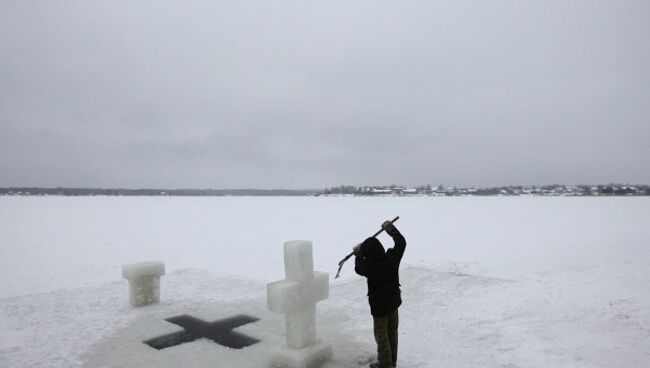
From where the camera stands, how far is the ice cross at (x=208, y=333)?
6559 millimetres

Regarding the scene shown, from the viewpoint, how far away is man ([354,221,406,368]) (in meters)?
5.07

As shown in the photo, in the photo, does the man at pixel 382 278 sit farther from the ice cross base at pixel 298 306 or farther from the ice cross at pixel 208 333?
the ice cross at pixel 208 333

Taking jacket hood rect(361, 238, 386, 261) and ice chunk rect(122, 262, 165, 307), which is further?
ice chunk rect(122, 262, 165, 307)

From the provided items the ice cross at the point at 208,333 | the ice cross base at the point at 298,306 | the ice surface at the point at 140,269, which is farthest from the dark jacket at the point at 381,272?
the ice surface at the point at 140,269

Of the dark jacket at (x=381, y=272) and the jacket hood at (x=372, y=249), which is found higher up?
the jacket hood at (x=372, y=249)

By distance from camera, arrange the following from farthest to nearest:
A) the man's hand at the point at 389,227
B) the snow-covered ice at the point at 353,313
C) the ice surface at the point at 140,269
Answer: the ice surface at the point at 140,269 < the snow-covered ice at the point at 353,313 < the man's hand at the point at 389,227

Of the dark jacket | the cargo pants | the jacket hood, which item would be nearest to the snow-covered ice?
the cargo pants

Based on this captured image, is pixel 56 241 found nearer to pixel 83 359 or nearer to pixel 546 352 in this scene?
pixel 83 359

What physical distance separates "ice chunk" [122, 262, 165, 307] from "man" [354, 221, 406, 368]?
5.17m

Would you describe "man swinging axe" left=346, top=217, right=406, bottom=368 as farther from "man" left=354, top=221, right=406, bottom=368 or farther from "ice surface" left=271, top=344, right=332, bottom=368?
"ice surface" left=271, top=344, right=332, bottom=368

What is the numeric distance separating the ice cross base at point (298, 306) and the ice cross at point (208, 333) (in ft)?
3.84

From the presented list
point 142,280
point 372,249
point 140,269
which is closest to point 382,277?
point 372,249

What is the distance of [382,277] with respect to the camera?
16.9ft

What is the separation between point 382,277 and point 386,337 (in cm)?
77
